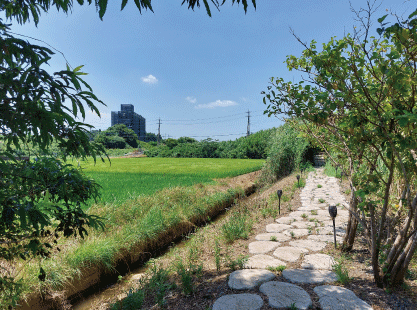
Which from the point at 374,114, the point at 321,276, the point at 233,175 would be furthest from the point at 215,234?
the point at 233,175

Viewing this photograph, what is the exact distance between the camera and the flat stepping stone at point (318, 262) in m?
2.66

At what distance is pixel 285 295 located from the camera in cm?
203

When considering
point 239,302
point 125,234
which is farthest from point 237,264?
point 125,234

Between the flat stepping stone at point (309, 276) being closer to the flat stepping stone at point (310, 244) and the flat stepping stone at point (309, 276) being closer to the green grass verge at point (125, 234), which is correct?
the flat stepping stone at point (310, 244)

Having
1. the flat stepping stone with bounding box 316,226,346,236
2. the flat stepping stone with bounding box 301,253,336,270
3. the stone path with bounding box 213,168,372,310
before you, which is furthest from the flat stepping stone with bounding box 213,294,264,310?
the flat stepping stone with bounding box 316,226,346,236

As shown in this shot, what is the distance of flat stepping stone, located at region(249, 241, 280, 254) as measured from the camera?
10.3 feet

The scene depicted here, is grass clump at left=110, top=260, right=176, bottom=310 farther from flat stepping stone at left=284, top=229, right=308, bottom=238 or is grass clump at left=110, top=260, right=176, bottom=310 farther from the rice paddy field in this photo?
flat stepping stone at left=284, top=229, right=308, bottom=238

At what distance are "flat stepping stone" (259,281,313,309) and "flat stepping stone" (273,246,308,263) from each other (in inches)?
27.9

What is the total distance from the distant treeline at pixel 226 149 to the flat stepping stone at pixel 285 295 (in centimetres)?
2727

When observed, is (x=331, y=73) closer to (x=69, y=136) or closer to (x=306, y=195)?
(x=69, y=136)

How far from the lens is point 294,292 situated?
82.1 inches

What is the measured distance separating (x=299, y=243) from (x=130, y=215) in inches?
136

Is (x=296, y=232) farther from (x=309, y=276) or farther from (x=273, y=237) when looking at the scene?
(x=309, y=276)

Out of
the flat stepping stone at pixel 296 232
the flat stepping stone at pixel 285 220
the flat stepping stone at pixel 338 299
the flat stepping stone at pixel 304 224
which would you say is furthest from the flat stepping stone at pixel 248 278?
the flat stepping stone at pixel 285 220
